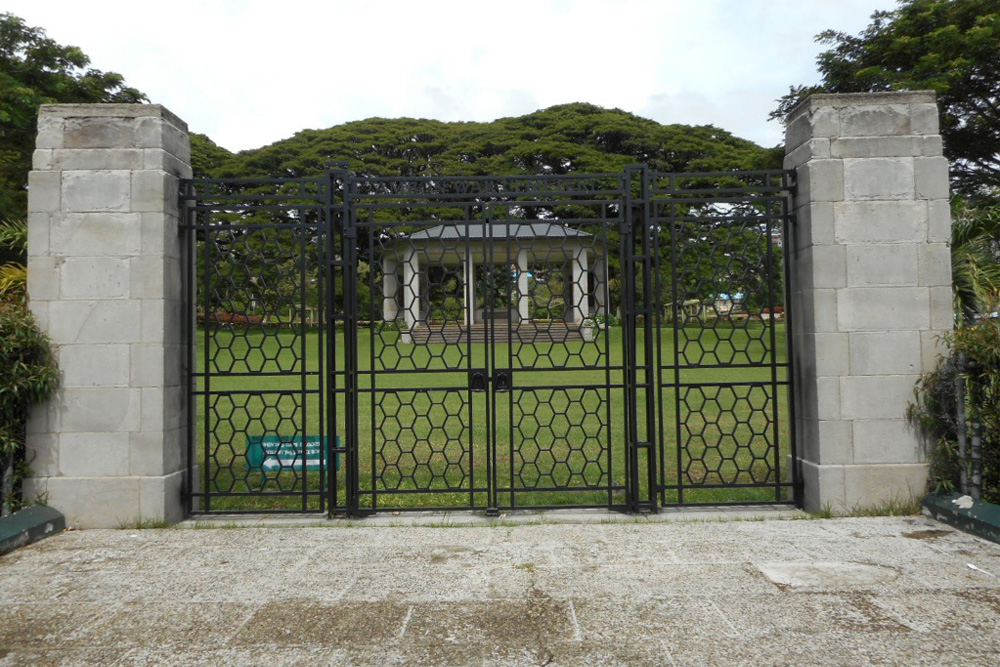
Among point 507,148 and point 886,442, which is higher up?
point 507,148

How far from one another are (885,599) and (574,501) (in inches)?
104

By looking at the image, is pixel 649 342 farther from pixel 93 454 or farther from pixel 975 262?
pixel 93 454

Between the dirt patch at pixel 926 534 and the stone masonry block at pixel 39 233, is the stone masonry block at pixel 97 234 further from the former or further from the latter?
the dirt patch at pixel 926 534

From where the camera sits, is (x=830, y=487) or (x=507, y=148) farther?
(x=507, y=148)

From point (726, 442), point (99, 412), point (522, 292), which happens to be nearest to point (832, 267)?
point (726, 442)

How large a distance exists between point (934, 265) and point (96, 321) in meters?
5.86

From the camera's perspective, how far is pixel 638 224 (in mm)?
5266

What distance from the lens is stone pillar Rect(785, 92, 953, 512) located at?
15.6 ft

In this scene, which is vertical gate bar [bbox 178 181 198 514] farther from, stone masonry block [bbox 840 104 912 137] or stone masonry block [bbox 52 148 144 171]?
stone masonry block [bbox 840 104 912 137]

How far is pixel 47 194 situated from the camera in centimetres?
482

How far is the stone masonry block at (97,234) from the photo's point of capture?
4.81 metres

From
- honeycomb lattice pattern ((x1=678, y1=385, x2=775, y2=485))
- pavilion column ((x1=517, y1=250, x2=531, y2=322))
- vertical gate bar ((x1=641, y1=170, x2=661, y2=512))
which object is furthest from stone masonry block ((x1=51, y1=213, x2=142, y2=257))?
honeycomb lattice pattern ((x1=678, y1=385, x2=775, y2=485))

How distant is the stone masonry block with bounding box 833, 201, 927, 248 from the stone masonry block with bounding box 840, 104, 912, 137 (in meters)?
0.50

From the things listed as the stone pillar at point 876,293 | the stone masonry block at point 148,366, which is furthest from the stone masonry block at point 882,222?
the stone masonry block at point 148,366
